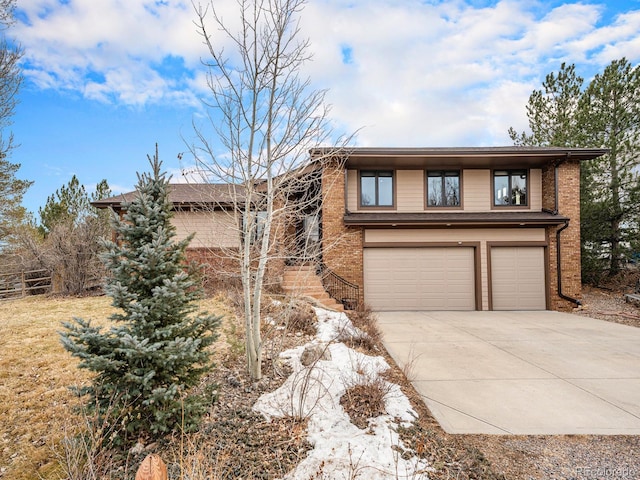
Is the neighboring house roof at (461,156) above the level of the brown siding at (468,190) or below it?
above

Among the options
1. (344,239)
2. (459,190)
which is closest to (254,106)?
(344,239)

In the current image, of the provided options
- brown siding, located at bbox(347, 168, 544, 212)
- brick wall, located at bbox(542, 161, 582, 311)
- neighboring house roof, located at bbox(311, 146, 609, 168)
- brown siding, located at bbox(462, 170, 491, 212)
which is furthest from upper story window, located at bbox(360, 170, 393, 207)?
brick wall, located at bbox(542, 161, 582, 311)

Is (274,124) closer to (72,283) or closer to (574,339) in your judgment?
(574,339)

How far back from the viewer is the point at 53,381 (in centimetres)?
454

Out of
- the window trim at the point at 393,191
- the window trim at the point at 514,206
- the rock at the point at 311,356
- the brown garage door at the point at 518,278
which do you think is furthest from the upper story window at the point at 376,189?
the rock at the point at 311,356

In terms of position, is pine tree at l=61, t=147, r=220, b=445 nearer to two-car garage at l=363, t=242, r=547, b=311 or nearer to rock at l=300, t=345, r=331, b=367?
rock at l=300, t=345, r=331, b=367

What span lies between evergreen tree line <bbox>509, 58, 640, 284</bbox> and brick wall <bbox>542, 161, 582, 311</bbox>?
119 inches

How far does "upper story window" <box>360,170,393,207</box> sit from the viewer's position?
12359 mm

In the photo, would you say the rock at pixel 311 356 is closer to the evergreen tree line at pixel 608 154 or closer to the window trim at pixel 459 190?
the window trim at pixel 459 190

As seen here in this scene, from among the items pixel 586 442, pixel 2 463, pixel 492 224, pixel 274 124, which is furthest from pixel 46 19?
pixel 492 224

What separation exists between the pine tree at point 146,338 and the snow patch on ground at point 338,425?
110cm

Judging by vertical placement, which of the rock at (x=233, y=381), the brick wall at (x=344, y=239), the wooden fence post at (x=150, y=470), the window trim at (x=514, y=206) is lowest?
the rock at (x=233, y=381)

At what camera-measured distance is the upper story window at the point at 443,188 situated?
12.5 meters

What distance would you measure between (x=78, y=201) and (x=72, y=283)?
983 cm
